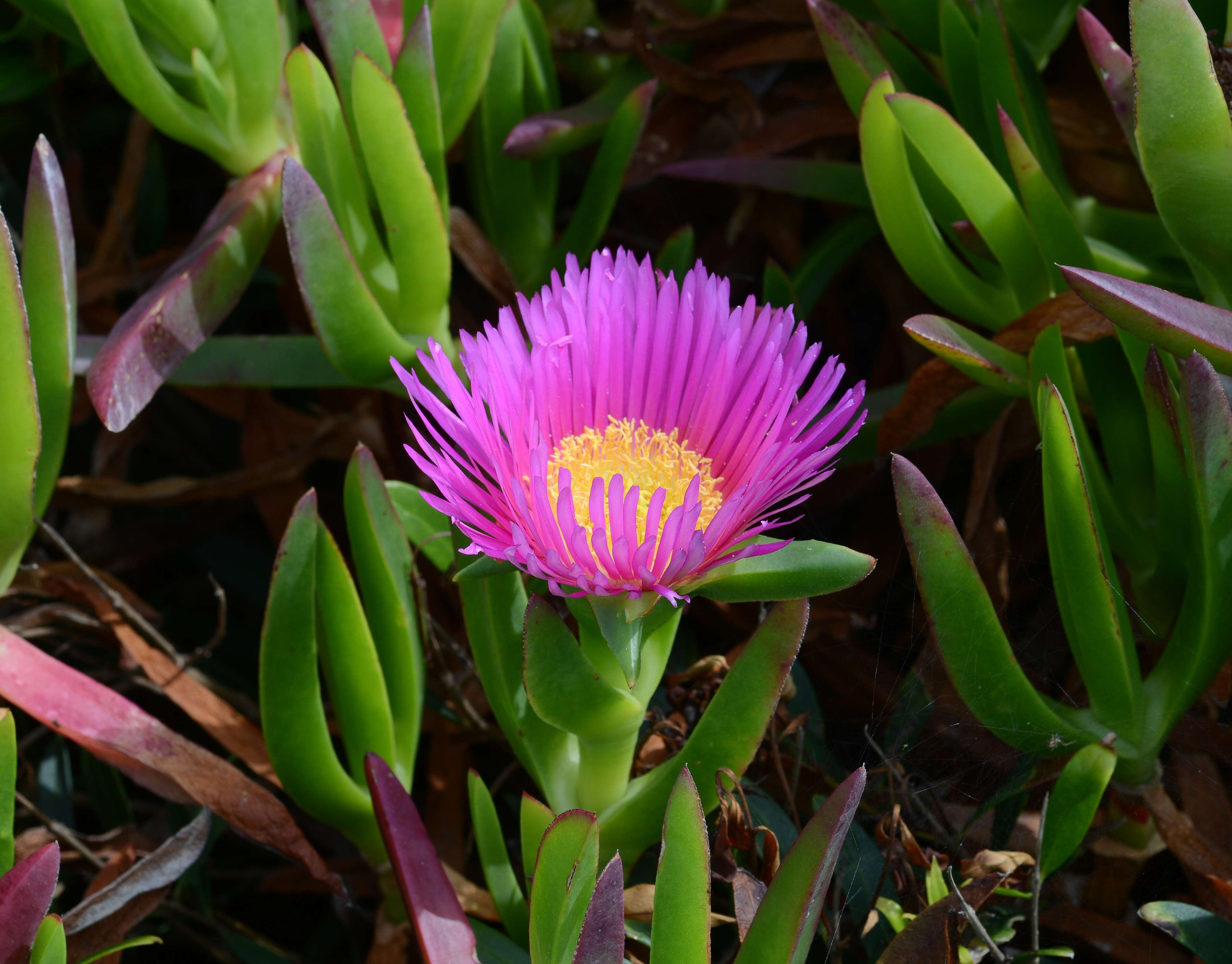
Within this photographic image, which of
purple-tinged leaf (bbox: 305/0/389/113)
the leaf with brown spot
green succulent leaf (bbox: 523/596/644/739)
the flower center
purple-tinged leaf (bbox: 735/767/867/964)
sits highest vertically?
purple-tinged leaf (bbox: 305/0/389/113)

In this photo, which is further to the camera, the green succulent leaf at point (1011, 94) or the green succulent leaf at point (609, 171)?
the green succulent leaf at point (609, 171)

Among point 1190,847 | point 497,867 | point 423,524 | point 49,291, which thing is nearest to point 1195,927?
point 1190,847

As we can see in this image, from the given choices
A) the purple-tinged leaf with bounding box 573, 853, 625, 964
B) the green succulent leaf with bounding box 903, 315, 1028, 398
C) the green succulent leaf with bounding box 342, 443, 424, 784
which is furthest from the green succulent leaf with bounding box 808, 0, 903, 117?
the purple-tinged leaf with bounding box 573, 853, 625, 964

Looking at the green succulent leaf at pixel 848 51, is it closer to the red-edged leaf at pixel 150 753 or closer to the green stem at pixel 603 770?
the green stem at pixel 603 770

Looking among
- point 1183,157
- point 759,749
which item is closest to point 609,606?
point 759,749

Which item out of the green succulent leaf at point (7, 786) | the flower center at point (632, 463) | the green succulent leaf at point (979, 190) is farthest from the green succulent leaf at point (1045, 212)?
the green succulent leaf at point (7, 786)

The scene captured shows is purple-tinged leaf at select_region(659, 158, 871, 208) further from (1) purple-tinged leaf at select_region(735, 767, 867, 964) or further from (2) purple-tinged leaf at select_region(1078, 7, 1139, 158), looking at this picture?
(1) purple-tinged leaf at select_region(735, 767, 867, 964)

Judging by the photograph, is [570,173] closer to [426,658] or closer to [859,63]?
[859,63]

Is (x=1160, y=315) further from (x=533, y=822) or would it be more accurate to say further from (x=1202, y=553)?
(x=533, y=822)
